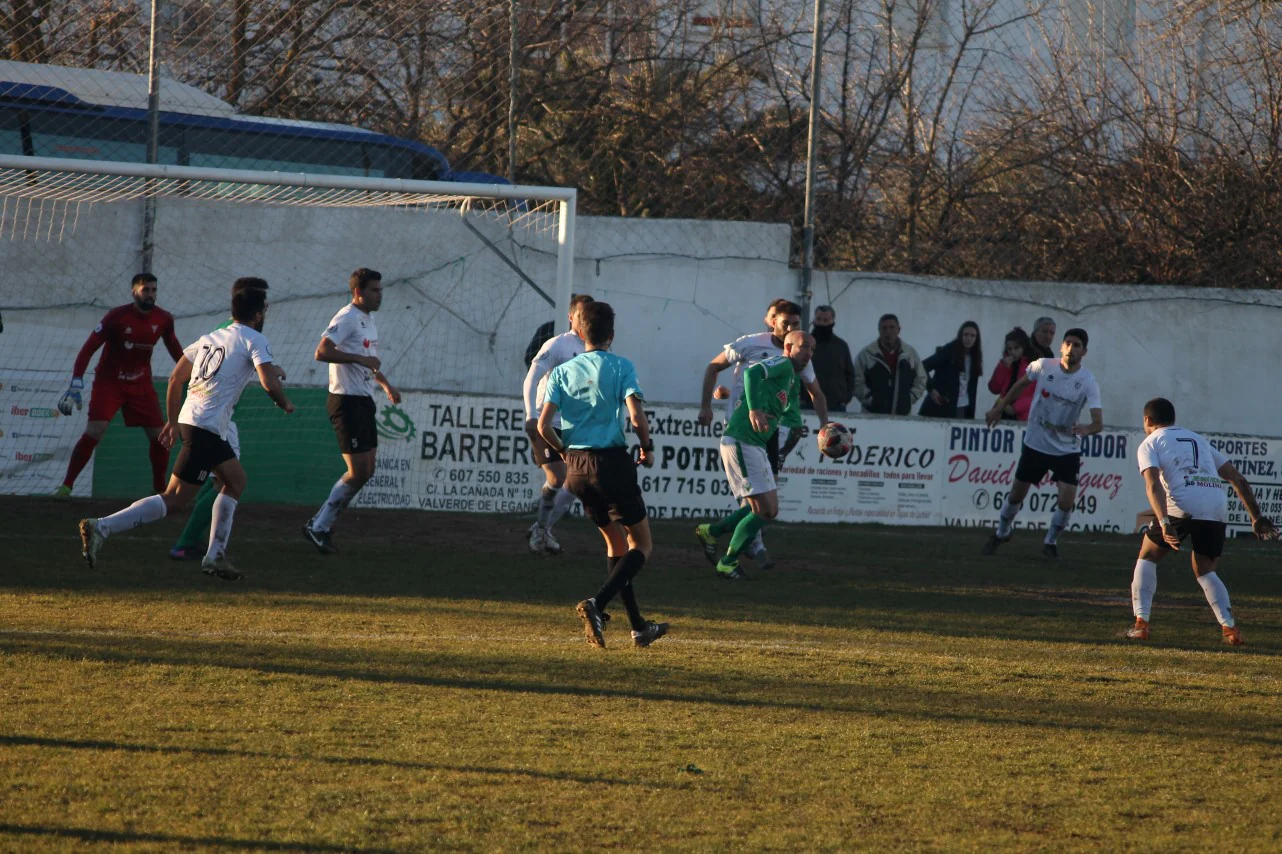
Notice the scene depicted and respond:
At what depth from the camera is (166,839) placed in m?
4.02

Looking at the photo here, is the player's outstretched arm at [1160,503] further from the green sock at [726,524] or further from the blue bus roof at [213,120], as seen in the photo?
the blue bus roof at [213,120]

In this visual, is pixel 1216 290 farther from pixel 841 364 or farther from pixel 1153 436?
pixel 1153 436

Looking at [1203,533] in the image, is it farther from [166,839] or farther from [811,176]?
[811,176]

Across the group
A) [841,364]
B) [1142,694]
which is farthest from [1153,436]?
[841,364]

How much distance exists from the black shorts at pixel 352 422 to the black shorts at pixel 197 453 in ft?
5.98

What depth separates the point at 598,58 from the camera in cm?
1941

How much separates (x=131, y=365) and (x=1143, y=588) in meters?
8.28

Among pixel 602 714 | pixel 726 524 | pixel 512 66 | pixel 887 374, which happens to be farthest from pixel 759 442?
pixel 512 66

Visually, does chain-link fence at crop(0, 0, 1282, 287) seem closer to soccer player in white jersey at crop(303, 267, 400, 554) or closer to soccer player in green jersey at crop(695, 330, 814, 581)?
soccer player in white jersey at crop(303, 267, 400, 554)

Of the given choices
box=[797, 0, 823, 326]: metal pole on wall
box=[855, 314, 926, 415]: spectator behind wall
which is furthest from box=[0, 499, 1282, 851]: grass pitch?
box=[797, 0, 823, 326]: metal pole on wall

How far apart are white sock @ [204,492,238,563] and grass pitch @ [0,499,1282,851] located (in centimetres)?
24

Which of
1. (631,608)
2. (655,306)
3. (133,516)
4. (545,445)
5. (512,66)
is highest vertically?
(512,66)

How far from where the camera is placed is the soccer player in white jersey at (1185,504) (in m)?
8.30

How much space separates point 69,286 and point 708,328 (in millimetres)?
7660
